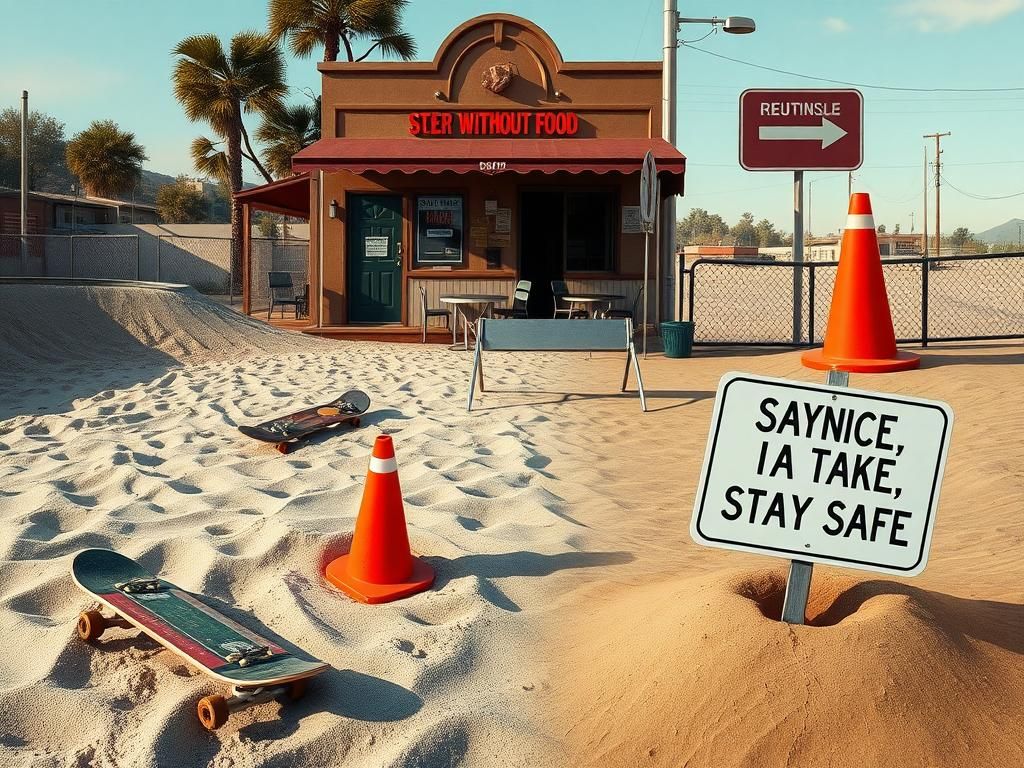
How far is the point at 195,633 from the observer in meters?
3.28

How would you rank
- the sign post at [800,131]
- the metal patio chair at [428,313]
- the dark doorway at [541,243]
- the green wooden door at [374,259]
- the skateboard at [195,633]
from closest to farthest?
the skateboard at [195,633] → the sign post at [800,131] → the metal patio chair at [428,313] → the green wooden door at [374,259] → the dark doorway at [541,243]

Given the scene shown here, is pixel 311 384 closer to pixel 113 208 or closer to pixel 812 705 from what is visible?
pixel 812 705

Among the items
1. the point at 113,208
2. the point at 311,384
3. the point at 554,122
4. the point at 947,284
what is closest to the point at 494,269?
the point at 554,122

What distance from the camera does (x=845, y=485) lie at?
8.92 ft

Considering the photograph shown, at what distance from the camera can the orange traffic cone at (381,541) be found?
3.96 meters

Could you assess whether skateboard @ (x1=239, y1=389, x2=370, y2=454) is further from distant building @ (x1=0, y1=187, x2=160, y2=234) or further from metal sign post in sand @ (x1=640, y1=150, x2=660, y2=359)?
distant building @ (x1=0, y1=187, x2=160, y2=234)

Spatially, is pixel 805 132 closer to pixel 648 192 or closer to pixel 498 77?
pixel 648 192

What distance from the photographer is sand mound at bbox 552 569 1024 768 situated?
105 inches

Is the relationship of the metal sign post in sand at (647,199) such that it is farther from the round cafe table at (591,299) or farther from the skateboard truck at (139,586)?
the skateboard truck at (139,586)

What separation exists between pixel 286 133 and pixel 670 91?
2232 centimetres

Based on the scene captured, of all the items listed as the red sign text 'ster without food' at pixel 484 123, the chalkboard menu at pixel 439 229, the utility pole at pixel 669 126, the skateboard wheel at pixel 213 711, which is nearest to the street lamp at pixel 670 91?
the utility pole at pixel 669 126

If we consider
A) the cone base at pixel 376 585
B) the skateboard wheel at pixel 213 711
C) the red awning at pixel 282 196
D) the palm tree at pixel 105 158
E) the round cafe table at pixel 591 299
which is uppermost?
the palm tree at pixel 105 158

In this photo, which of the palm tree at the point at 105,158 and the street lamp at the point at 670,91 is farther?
the palm tree at the point at 105,158

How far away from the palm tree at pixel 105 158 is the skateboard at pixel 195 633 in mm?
43702
